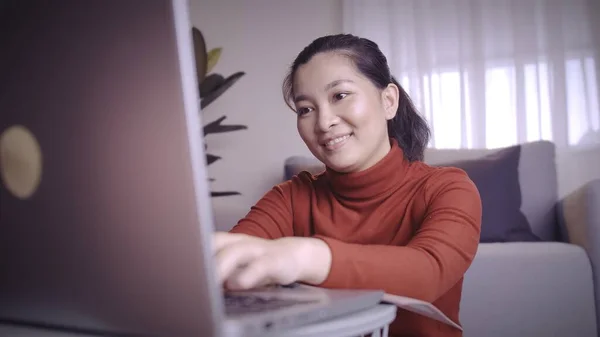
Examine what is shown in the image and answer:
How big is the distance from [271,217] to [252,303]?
0.68 m

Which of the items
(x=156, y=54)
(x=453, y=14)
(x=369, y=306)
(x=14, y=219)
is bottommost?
(x=369, y=306)

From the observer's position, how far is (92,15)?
449 millimetres

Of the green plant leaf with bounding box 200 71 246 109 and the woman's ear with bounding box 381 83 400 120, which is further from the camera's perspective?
the green plant leaf with bounding box 200 71 246 109

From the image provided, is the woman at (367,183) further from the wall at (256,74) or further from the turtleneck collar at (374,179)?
the wall at (256,74)

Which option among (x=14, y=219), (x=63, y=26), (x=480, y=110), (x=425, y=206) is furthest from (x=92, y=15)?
(x=480, y=110)

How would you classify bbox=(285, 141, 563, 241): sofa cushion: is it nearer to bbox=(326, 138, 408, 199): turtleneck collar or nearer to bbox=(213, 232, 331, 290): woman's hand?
bbox=(326, 138, 408, 199): turtleneck collar

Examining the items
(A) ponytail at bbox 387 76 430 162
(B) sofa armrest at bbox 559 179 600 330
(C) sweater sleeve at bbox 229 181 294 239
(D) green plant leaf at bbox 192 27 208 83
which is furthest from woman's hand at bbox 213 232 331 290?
(D) green plant leaf at bbox 192 27 208 83

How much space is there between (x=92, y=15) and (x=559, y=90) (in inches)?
135

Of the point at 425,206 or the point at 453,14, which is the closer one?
the point at 425,206

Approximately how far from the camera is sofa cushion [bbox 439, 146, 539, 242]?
8.02ft

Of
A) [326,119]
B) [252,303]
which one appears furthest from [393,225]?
[252,303]

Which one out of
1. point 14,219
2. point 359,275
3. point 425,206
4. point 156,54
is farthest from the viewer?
point 425,206

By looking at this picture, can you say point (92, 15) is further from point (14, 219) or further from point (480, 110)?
point (480, 110)

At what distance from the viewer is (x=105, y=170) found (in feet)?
1.48
